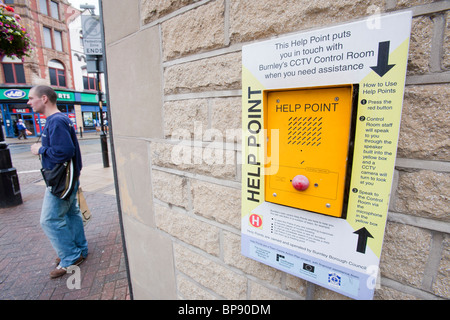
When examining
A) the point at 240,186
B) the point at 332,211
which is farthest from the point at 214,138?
the point at 332,211

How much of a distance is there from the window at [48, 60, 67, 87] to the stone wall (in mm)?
25856

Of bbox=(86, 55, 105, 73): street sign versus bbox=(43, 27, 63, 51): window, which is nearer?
bbox=(86, 55, 105, 73): street sign

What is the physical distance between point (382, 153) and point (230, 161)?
63 cm

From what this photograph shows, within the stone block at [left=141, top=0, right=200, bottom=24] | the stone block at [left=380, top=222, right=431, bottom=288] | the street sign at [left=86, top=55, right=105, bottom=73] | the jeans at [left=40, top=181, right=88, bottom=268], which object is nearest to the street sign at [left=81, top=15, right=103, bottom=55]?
the street sign at [left=86, top=55, right=105, bottom=73]

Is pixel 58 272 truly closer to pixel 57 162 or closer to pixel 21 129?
pixel 57 162

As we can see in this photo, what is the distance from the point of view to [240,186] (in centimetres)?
112

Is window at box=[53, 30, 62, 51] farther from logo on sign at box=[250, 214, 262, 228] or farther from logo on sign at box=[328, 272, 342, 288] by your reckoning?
logo on sign at box=[328, 272, 342, 288]

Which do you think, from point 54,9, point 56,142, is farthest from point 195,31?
point 54,9

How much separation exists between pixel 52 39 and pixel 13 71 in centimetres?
467

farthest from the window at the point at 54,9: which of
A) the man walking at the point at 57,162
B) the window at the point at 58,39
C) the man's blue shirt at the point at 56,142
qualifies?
the man's blue shirt at the point at 56,142

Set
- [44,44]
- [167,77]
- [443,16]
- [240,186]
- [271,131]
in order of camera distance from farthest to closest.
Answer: [44,44] → [167,77] → [240,186] → [271,131] → [443,16]

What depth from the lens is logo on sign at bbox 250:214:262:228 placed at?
105 centimetres
